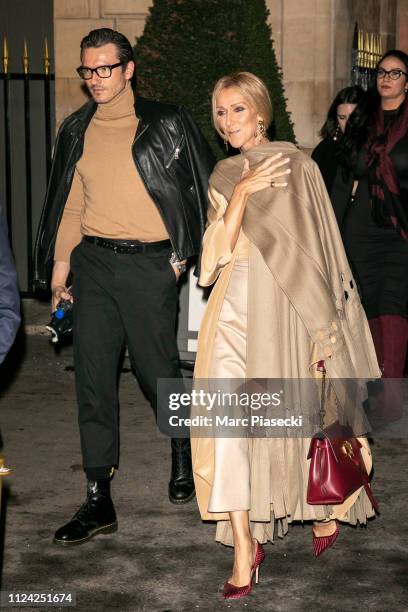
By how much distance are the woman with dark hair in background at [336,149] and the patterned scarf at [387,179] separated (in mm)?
206

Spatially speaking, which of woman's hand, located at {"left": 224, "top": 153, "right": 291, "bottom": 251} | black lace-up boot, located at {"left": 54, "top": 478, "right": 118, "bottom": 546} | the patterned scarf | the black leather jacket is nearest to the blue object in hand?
the black leather jacket

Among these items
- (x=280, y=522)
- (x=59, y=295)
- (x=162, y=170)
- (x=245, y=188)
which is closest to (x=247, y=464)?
(x=280, y=522)

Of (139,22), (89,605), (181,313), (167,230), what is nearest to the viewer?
(89,605)

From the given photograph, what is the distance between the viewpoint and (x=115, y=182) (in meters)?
5.79

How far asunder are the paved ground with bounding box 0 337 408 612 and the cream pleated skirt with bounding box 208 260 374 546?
30cm

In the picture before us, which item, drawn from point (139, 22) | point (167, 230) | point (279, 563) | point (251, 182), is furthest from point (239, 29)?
point (279, 563)

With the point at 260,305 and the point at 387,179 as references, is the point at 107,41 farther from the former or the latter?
the point at 387,179

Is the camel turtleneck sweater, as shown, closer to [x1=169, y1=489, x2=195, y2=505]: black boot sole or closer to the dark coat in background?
[x1=169, y1=489, x2=195, y2=505]: black boot sole

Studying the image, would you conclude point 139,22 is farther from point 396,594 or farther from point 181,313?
point 396,594

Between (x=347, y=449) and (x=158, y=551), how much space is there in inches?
40.4

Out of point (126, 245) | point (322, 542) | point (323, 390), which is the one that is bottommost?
point (322, 542)

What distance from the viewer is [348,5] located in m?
11.6

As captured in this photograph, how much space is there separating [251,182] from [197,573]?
1.70m

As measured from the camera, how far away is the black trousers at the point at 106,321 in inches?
229
